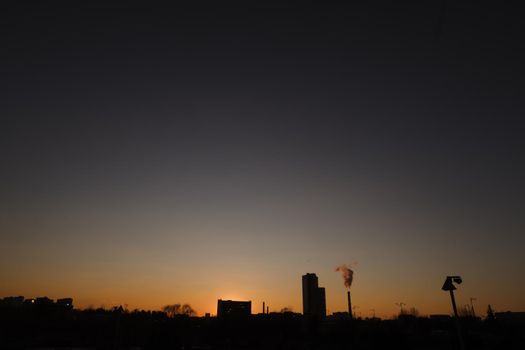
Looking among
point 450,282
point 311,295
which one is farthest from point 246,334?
point 450,282

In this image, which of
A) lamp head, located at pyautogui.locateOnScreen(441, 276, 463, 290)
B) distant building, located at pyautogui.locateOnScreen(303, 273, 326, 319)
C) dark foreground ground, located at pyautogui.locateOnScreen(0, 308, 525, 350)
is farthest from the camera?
distant building, located at pyautogui.locateOnScreen(303, 273, 326, 319)

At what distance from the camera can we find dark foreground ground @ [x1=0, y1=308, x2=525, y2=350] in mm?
55656

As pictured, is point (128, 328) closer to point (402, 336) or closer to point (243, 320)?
point (243, 320)

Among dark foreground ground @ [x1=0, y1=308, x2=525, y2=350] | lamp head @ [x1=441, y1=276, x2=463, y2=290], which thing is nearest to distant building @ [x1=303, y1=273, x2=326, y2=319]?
dark foreground ground @ [x1=0, y1=308, x2=525, y2=350]

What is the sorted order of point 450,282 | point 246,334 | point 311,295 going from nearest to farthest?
point 450,282 → point 246,334 → point 311,295

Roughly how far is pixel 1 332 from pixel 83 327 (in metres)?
15.8

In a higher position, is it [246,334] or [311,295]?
[311,295]

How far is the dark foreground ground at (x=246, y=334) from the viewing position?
5566 centimetres

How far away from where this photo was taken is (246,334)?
89.7 meters

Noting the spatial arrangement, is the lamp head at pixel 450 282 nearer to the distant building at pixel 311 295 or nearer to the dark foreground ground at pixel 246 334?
the dark foreground ground at pixel 246 334

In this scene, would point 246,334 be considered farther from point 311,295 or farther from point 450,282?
point 450,282

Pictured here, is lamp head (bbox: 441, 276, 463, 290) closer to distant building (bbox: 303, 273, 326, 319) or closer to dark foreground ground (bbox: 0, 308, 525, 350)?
dark foreground ground (bbox: 0, 308, 525, 350)

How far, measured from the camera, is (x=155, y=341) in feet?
79.9

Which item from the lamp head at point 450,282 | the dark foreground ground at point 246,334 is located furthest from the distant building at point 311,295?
the lamp head at point 450,282
